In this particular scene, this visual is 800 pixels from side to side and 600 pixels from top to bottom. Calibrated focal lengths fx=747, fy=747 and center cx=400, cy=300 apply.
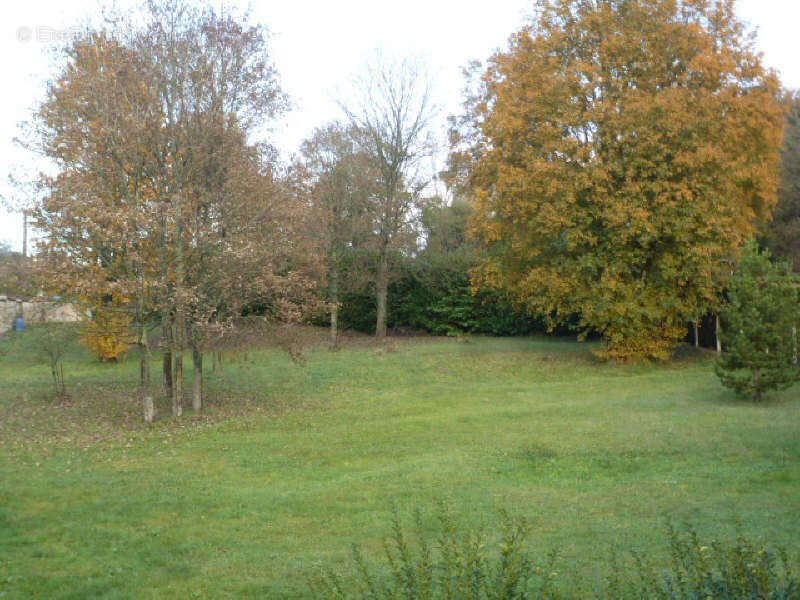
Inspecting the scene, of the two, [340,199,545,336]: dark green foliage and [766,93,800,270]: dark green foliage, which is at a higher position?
[766,93,800,270]: dark green foliage

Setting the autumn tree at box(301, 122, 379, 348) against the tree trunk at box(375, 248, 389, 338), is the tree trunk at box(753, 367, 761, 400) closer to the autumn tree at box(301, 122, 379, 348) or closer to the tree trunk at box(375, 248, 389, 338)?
the autumn tree at box(301, 122, 379, 348)

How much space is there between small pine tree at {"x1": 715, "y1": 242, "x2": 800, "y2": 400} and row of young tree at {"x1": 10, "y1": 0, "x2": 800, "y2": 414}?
685 cm

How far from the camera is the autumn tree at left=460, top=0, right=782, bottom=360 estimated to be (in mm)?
22578

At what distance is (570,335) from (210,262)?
2162 centimetres

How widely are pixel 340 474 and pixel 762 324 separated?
9.63 meters

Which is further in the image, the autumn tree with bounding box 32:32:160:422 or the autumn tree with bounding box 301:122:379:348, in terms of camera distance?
the autumn tree with bounding box 301:122:379:348

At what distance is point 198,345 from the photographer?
52.1 feet

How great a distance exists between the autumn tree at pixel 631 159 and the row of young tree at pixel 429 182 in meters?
0.08

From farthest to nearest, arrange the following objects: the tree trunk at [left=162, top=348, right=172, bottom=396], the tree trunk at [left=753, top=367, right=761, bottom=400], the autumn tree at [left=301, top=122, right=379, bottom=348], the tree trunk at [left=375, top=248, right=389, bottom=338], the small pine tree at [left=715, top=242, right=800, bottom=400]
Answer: the tree trunk at [left=375, top=248, right=389, bottom=338] → the autumn tree at [left=301, top=122, right=379, bottom=348] → the tree trunk at [left=162, top=348, right=172, bottom=396] → the tree trunk at [left=753, top=367, right=761, bottom=400] → the small pine tree at [left=715, top=242, right=800, bottom=400]

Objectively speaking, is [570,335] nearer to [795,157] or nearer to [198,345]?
[795,157]

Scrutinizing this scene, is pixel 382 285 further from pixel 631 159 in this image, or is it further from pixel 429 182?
pixel 631 159

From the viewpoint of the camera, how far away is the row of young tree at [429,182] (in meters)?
15.2

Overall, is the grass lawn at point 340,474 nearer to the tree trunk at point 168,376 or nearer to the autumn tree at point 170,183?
the tree trunk at point 168,376

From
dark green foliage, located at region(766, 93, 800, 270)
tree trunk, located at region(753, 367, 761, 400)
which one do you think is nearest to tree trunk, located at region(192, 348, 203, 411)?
tree trunk, located at region(753, 367, 761, 400)
